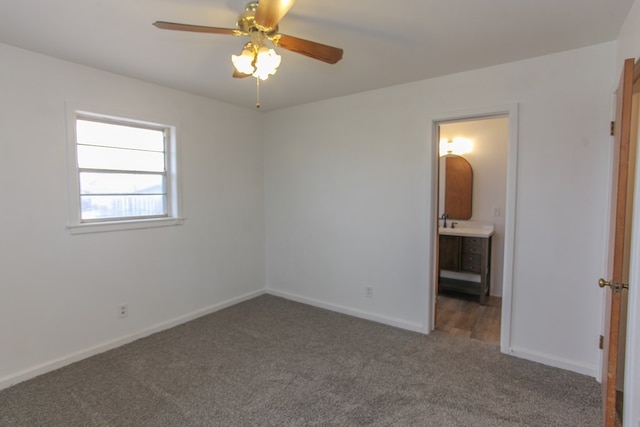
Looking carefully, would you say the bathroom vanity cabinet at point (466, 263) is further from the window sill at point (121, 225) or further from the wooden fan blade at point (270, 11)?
the wooden fan blade at point (270, 11)

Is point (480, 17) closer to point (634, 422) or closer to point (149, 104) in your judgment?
point (634, 422)

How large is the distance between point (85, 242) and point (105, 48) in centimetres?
153

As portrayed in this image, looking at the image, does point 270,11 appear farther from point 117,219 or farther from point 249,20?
point 117,219

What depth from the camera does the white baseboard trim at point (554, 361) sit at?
2510 mm

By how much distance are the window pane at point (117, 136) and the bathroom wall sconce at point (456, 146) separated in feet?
11.6

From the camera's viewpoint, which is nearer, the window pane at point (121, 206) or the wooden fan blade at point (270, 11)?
the wooden fan blade at point (270, 11)

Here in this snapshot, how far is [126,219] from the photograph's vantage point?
10.3ft

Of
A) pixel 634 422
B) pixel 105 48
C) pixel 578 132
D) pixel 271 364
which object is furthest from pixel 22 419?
pixel 578 132

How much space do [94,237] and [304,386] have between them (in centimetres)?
212

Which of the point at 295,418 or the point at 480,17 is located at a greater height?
the point at 480,17

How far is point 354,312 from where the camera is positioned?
3.73m

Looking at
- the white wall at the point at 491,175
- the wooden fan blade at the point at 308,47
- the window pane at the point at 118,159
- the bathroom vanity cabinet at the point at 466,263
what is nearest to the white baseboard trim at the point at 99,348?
the window pane at the point at 118,159

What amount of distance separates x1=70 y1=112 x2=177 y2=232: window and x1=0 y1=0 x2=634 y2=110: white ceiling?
537 mm

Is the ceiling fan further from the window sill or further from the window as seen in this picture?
the window sill
